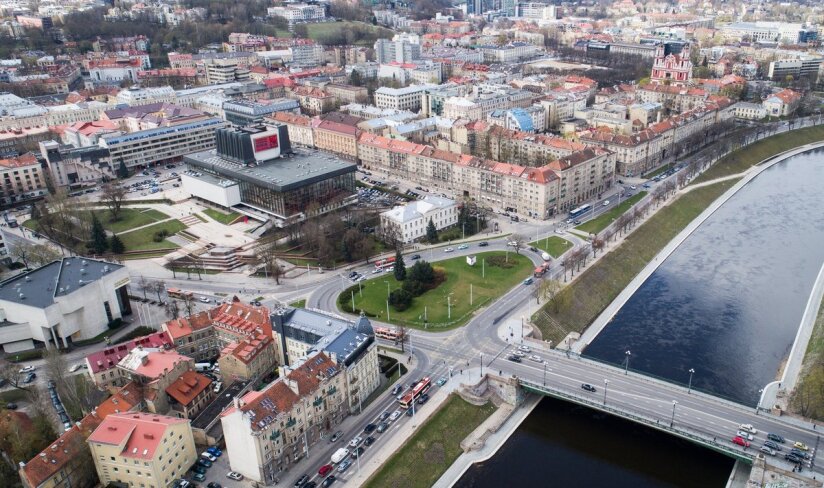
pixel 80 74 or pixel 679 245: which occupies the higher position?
pixel 80 74

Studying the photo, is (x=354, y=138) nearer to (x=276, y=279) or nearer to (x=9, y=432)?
(x=276, y=279)

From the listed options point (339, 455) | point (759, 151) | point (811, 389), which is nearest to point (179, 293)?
point (339, 455)

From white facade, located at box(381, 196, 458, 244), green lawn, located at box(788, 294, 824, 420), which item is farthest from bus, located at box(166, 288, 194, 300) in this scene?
green lawn, located at box(788, 294, 824, 420)

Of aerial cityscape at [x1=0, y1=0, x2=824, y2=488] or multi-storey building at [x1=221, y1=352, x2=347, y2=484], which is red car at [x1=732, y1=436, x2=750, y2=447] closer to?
aerial cityscape at [x1=0, y1=0, x2=824, y2=488]

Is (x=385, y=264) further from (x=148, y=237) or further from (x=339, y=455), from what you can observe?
(x=148, y=237)

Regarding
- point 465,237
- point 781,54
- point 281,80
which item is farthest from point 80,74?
point 781,54
